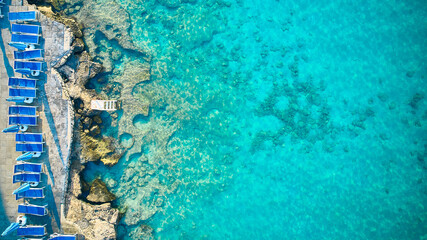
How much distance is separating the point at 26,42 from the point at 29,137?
371cm

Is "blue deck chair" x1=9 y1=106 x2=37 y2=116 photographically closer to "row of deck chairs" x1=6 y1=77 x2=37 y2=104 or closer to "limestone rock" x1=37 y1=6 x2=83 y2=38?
"row of deck chairs" x1=6 y1=77 x2=37 y2=104

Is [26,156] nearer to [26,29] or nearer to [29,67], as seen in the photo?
[29,67]

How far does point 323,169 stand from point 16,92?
12909mm

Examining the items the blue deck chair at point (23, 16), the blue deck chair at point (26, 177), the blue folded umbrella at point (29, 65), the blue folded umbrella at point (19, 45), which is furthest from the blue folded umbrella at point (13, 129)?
the blue deck chair at point (23, 16)

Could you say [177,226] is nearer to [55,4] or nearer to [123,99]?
[123,99]

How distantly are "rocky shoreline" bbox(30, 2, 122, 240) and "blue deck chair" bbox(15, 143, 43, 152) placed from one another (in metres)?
1.16

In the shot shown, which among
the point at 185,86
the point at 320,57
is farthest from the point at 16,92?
the point at 320,57

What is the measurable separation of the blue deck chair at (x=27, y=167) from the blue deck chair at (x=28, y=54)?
4.10 metres

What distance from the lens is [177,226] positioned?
35.9 feet

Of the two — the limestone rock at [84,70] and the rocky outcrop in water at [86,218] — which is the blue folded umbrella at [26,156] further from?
the limestone rock at [84,70]

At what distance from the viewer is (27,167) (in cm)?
970

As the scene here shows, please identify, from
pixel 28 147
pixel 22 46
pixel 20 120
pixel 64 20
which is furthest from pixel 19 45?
pixel 28 147

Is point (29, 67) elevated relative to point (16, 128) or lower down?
elevated

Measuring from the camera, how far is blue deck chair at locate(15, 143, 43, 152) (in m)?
9.70
